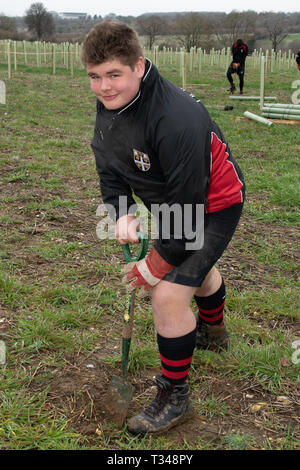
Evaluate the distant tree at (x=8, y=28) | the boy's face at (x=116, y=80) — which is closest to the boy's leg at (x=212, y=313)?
the boy's face at (x=116, y=80)

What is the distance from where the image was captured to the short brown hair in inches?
71.2

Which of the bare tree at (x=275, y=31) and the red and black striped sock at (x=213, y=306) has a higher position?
the bare tree at (x=275, y=31)

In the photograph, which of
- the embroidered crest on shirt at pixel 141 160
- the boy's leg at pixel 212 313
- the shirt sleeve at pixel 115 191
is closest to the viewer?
the embroidered crest on shirt at pixel 141 160

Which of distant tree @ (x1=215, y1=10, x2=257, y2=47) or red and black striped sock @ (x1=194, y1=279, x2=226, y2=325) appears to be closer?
red and black striped sock @ (x1=194, y1=279, x2=226, y2=325)

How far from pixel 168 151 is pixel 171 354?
89 cm

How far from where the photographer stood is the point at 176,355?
2.12 m

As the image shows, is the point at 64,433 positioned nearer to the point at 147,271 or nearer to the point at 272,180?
the point at 147,271

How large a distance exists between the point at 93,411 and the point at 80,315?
80cm

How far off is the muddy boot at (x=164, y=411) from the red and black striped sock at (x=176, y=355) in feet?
0.15

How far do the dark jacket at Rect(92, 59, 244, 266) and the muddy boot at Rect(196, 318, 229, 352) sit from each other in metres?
0.80

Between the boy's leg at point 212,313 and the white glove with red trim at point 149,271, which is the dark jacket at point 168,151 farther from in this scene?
the boy's leg at point 212,313

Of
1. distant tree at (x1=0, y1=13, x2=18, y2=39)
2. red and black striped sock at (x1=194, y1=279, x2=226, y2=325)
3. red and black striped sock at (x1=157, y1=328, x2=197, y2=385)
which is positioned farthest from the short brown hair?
distant tree at (x1=0, y1=13, x2=18, y2=39)

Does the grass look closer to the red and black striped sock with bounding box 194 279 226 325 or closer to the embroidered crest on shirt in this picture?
the red and black striped sock with bounding box 194 279 226 325

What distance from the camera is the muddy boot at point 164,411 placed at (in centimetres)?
213
